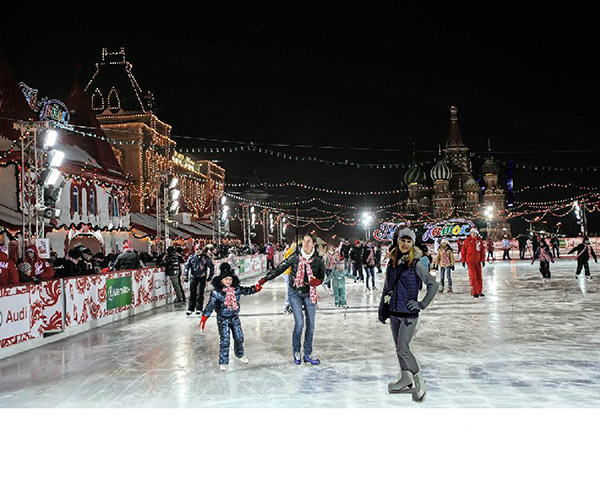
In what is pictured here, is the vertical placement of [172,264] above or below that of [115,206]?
below

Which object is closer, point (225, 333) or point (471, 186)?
point (225, 333)

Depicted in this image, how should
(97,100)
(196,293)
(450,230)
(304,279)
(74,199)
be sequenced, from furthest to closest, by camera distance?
(450,230), (97,100), (74,199), (196,293), (304,279)

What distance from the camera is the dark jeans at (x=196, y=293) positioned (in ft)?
36.8

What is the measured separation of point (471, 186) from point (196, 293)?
97.8 metres

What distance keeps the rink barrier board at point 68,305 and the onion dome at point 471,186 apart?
95763mm

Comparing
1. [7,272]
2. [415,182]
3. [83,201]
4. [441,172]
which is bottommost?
[7,272]

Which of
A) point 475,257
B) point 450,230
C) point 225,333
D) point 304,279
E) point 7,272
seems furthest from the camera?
point 450,230

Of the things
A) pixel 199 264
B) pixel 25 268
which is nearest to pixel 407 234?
pixel 199 264

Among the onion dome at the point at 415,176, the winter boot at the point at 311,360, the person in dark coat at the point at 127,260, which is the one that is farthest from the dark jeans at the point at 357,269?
the onion dome at the point at 415,176

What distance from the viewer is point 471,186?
→ 338ft

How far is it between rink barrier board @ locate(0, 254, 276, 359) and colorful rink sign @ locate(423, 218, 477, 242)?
31620 millimetres

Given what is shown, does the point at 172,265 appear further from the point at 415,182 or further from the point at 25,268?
the point at 415,182
